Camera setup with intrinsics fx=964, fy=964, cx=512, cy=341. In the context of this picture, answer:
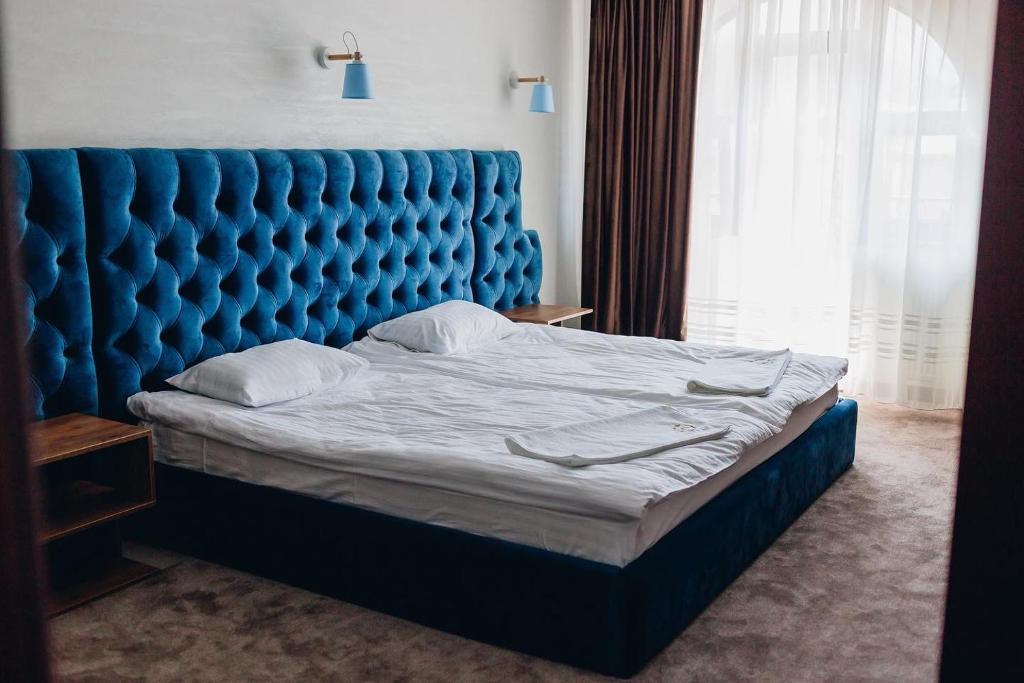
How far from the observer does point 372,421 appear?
2963mm

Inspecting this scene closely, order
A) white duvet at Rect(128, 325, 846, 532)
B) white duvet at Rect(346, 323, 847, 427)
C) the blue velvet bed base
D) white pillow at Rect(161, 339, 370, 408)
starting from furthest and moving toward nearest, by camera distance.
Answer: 1. white duvet at Rect(346, 323, 847, 427)
2. white pillow at Rect(161, 339, 370, 408)
3. white duvet at Rect(128, 325, 846, 532)
4. the blue velvet bed base

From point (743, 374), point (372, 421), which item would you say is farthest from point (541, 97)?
point (372, 421)

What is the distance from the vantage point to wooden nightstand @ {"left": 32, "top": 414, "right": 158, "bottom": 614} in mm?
2586

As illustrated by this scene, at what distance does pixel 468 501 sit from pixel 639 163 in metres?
3.27

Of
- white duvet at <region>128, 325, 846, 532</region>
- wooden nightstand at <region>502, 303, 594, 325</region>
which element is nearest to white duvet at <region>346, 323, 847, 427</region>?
white duvet at <region>128, 325, 846, 532</region>

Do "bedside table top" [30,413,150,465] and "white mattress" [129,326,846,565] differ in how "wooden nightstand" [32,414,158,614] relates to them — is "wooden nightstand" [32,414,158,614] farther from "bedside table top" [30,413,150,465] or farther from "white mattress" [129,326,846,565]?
"white mattress" [129,326,846,565]

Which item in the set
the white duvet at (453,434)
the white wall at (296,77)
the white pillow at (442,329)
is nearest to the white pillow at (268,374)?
the white duvet at (453,434)

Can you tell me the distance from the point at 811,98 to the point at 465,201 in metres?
1.89

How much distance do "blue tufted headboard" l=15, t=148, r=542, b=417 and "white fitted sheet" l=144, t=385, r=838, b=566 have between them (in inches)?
13.5

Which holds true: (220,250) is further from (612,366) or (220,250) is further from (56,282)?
(612,366)

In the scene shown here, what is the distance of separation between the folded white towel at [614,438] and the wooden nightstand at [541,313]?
1.64 m

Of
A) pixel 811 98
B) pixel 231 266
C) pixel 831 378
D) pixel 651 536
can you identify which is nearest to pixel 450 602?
pixel 651 536

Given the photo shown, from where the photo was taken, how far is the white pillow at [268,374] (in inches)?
120

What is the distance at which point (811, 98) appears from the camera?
492 centimetres
